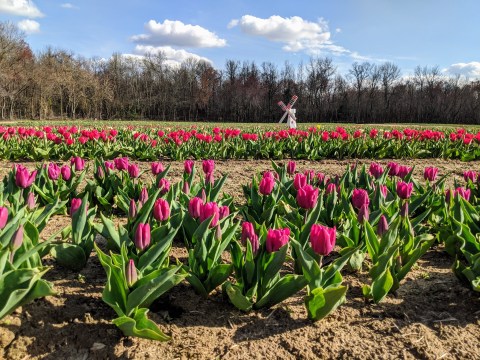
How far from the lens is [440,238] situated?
3.44m

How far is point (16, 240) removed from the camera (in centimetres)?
213

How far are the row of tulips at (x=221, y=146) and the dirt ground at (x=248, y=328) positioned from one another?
6.00 meters

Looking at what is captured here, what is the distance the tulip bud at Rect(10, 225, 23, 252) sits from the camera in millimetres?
2117

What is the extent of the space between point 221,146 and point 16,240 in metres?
7.37

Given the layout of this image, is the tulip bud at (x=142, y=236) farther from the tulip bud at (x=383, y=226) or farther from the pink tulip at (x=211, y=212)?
the tulip bud at (x=383, y=226)

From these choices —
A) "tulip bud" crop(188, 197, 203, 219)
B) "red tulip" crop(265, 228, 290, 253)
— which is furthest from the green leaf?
"tulip bud" crop(188, 197, 203, 219)

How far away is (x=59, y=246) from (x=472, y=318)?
2.53 m

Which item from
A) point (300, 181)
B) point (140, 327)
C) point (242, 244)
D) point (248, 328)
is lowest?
point (248, 328)

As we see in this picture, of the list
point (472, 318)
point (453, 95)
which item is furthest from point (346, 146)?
point (453, 95)

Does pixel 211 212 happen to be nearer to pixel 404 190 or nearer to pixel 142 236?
pixel 142 236

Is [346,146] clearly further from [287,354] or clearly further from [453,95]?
[453,95]

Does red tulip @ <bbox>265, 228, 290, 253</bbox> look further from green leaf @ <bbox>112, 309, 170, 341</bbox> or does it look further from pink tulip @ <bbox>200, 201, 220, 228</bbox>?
green leaf @ <bbox>112, 309, 170, 341</bbox>

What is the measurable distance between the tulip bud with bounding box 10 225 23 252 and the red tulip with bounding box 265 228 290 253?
1.31 meters

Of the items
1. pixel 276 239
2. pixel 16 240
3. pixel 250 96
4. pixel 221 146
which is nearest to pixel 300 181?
pixel 276 239
